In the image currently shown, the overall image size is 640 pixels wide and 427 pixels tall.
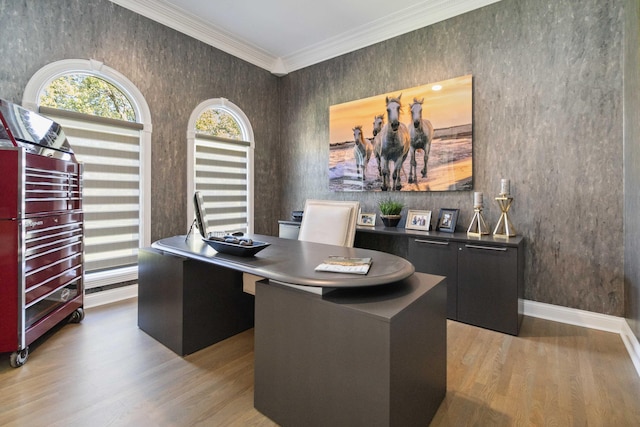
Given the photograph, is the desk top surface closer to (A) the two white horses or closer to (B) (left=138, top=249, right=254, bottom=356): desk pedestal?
(B) (left=138, top=249, right=254, bottom=356): desk pedestal

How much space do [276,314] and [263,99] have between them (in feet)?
13.0

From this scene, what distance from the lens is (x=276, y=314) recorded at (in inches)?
58.5

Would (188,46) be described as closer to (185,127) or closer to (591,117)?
(185,127)

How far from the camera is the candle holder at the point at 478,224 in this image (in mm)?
2957

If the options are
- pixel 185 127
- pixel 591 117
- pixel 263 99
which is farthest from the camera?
pixel 263 99

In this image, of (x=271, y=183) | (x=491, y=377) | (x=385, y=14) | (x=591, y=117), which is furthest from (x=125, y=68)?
(x=591, y=117)

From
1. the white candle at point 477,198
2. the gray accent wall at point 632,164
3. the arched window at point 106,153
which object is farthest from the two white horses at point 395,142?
the arched window at point 106,153

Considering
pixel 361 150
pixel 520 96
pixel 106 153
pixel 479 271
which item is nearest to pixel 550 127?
pixel 520 96

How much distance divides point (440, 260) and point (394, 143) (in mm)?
1504

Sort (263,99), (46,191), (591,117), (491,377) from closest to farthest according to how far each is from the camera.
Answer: (491,377) < (46,191) < (591,117) < (263,99)

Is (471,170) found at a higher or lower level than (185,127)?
lower

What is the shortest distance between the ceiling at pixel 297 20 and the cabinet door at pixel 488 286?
2.45m

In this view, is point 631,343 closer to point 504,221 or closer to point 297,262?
point 504,221

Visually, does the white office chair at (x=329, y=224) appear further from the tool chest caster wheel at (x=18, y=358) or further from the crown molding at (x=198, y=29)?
the crown molding at (x=198, y=29)
